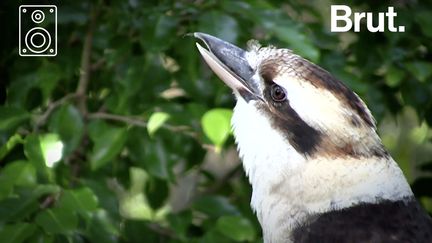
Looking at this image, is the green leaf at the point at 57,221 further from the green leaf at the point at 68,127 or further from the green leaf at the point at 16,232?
the green leaf at the point at 68,127

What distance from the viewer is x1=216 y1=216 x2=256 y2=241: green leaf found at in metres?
4.70

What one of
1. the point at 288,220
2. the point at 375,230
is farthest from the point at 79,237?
the point at 375,230

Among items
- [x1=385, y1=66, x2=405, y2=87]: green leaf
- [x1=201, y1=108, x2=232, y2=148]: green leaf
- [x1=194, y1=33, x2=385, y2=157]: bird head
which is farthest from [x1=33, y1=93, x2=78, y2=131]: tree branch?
[x1=385, y1=66, x2=405, y2=87]: green leaf

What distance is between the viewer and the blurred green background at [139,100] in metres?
4.48

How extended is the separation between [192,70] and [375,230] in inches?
49.8

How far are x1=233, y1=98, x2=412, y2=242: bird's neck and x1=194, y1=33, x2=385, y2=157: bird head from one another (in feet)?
0.13

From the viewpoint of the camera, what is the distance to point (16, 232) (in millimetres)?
4348

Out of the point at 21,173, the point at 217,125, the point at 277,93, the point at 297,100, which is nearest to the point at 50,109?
the point at 21,173

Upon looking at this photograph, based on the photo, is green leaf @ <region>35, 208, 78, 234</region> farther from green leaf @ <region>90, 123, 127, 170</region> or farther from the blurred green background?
green leaf @ <region>90, 123, 127, 170</region>

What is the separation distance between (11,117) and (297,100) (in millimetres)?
1139

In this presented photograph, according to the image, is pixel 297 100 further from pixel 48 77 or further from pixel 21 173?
pixel 48 77

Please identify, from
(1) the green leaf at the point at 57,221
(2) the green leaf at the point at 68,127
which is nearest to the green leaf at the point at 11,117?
(2) the green leaf at the point at 68,127

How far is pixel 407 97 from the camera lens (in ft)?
17.5

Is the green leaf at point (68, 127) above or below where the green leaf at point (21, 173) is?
above
